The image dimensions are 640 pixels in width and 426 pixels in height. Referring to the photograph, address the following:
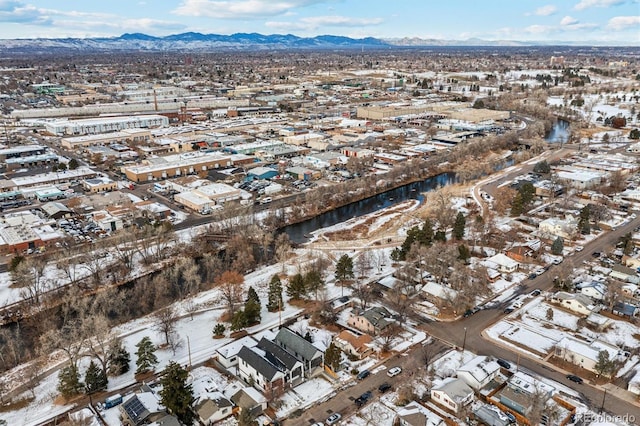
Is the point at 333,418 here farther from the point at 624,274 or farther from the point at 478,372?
the point at 624,274

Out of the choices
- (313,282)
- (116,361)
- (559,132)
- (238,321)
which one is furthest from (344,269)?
(559,132)

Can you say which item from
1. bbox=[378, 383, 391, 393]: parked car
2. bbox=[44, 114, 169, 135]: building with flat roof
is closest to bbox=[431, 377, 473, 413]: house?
bbox=[378, 383, 391, 393]: parked car

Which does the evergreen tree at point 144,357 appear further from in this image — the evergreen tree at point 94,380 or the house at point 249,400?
the house at point 249,400

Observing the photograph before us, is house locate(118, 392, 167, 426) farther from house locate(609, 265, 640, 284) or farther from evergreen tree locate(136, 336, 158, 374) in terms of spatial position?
house locate(609, 265, 640, 284)

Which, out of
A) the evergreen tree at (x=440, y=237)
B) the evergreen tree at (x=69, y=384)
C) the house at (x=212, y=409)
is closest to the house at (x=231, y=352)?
the house at (x=212, y=409)

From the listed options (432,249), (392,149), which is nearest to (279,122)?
(392,149)
